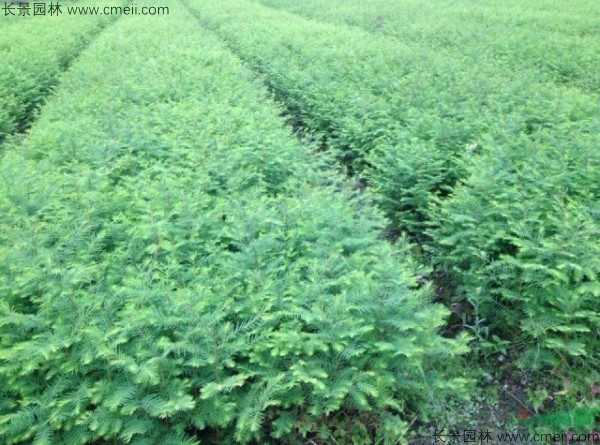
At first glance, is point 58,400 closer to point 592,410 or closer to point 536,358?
point 536,358

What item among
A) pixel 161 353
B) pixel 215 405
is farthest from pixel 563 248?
pixel 161 353

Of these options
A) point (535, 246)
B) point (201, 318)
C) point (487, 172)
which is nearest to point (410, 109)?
point (487, 172)

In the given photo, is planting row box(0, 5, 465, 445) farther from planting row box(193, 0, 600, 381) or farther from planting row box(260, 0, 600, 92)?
planting row box(260, 0, 600, 92)

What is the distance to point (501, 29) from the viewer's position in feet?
45.7

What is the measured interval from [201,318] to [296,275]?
0.86 meters

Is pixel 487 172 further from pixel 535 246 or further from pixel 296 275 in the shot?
pixel 296 275

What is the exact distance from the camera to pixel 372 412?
338cm

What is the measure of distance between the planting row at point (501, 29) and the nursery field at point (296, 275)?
287 cm

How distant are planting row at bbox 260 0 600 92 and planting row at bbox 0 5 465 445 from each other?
272 inches

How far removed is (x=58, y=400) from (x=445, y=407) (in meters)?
2.92

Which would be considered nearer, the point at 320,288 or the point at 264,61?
the point at 320,288

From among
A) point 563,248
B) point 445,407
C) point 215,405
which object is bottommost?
point 445,407

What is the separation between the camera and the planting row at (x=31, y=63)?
982cm

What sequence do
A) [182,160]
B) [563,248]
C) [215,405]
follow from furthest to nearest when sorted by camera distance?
[182,160], [563,248], [215,405]
